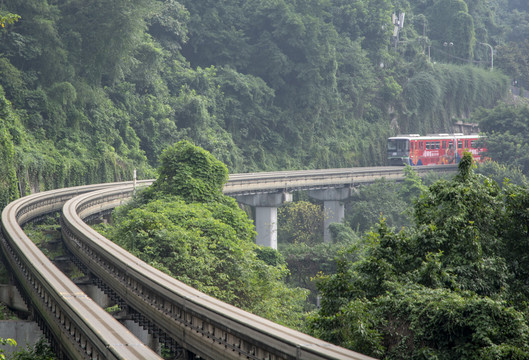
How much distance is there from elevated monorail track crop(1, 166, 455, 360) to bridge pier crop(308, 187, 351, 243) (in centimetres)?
3338

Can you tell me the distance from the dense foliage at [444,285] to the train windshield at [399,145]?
48.8 meters

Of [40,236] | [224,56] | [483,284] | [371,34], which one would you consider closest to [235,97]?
[224,56]

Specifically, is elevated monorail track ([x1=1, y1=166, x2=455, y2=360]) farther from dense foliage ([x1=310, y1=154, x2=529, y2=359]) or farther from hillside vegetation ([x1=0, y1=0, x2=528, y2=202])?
hillside vegetation ([x1=0, y1=0, x2=528, y2=202])

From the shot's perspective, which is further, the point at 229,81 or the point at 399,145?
the point at 229,81

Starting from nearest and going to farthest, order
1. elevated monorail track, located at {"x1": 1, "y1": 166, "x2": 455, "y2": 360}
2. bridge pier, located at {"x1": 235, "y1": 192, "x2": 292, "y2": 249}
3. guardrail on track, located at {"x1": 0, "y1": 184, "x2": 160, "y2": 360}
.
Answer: elevated monorail track, located at {"x1": 1, "y1": 166, "x2": 455, "y2": 360} → guardrail on track, located at {"x1": 0, "y1": 184, "x2": 160, "y2": 360} → bridge pier, located at {"x1": 235, "y1": 192, "x2": 292, "y2": 249}

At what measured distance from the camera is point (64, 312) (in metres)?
19.4

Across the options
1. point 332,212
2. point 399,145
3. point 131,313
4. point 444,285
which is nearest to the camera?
point 444,285

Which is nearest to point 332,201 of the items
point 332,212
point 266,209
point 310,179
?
point 332,212

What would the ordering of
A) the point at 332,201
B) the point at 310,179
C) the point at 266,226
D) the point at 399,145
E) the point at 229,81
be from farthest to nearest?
the point at 229,81, the point at 399,145, the point at 332,201, the point at 310,179, the point at 266,226

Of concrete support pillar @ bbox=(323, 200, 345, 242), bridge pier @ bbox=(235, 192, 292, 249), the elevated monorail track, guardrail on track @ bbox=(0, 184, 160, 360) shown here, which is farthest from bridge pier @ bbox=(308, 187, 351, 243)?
guardrail on track @ bbox=(0, 184, 160, 360)

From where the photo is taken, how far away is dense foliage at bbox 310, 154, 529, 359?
1503 centimetres

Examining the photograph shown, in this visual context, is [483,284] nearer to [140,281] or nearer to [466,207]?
[466,207]

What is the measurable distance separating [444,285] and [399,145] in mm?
53738

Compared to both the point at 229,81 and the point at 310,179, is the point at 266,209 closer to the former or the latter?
the point at 310,179
